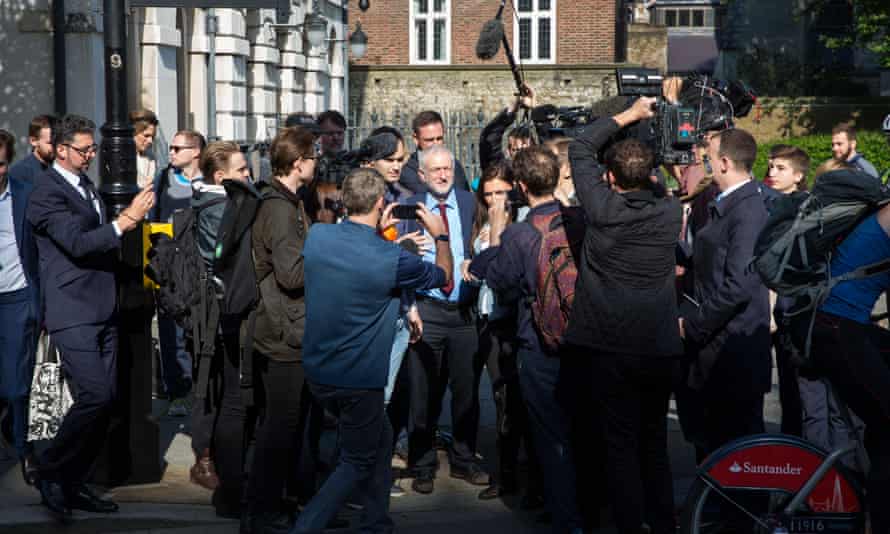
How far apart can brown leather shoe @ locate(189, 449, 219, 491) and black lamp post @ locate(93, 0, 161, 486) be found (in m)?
0.24

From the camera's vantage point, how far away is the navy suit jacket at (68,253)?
647cm

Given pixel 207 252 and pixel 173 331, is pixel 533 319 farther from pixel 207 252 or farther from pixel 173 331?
pixel 173 331

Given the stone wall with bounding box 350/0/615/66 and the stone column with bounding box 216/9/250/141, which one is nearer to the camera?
the stone column with bounding box 216/9/250/141

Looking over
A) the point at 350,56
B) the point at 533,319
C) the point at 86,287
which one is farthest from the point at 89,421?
the point at 350,56

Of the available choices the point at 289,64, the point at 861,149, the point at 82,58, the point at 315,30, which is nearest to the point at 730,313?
the point at 82,58

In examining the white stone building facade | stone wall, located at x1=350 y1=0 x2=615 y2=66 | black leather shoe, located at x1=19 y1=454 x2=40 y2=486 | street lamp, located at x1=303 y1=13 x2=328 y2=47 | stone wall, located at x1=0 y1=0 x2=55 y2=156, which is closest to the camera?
black leather shoe, located at x1=19 y1=454 x2=40 y2=486

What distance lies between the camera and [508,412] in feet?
23.8

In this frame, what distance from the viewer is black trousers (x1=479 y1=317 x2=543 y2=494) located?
7.07 m

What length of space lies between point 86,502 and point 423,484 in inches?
70.9

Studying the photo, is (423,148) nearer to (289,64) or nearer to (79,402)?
(79,402)

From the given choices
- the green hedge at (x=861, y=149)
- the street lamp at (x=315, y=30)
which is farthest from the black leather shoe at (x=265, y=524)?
the green hedge at (x=861, y=149)

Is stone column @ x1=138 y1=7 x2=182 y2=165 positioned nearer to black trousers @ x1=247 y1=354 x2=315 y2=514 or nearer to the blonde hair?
the blonde hair

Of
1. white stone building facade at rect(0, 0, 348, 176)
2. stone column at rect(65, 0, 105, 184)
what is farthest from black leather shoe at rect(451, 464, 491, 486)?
stone column at rect(65, 0, 105, 184)

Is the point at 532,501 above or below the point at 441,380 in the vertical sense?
below
